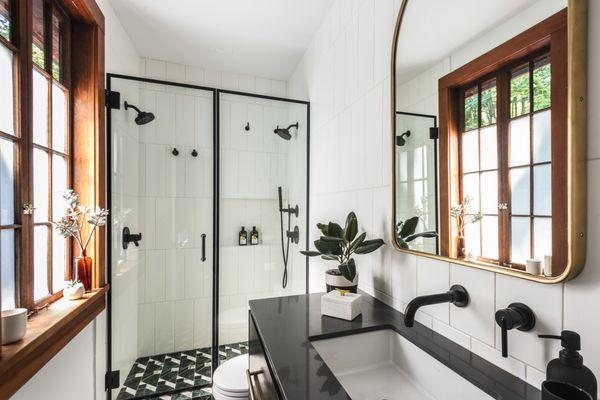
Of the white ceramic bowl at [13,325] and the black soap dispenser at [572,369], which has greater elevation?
the black soap dispenser at [572,369]

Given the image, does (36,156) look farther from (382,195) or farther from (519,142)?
(519,142)

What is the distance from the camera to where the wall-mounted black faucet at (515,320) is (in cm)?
64

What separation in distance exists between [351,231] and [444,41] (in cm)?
76

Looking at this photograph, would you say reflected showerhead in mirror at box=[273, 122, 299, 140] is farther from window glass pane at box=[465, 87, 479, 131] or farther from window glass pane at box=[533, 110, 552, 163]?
window glass pane at box=[533, 110, 552, 163]

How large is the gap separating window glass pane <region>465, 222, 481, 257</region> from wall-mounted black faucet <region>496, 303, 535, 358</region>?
0.53 feet

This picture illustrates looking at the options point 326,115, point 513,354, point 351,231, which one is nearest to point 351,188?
point 351,231

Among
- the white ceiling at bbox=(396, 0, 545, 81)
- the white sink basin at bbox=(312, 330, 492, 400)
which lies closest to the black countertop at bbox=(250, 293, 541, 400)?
the white sink basin at bbox=(312, 330, 492, 400)

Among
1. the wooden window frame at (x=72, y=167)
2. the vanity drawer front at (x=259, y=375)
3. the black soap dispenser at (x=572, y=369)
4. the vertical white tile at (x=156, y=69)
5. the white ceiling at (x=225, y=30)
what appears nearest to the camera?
the black soap dispenser at (x=572, y=369)

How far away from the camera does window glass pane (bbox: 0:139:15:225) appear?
1.03 m

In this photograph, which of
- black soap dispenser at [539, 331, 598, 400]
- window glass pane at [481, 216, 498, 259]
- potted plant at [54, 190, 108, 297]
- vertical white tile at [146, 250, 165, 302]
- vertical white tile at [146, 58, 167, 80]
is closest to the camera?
black soap dispenser at [539, 331, 598, 400]

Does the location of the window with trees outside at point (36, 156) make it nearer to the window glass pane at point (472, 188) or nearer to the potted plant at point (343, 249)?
the potted plant at point (343, 249)

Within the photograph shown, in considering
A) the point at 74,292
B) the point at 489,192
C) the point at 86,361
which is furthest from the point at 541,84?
the point at 86,361

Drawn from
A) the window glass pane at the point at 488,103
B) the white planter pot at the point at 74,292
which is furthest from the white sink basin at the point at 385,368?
the white planter pot at the point at 74,292

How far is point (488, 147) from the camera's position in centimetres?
77
